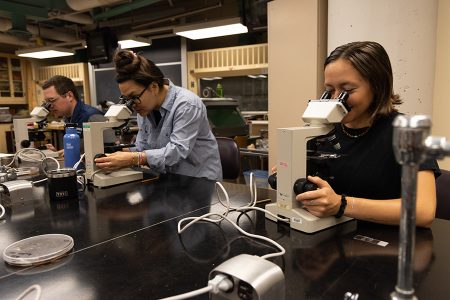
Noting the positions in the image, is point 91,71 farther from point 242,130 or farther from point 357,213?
point 357,213

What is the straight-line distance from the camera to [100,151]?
1550 millimetres

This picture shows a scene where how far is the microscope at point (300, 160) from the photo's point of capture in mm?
894

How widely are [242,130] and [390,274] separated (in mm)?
2805

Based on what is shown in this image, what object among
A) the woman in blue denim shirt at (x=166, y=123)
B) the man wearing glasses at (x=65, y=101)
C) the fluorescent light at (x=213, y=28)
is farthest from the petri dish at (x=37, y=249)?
the fluorescent light at (x=213, y=28)

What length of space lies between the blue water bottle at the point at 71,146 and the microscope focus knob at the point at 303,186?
1.22m

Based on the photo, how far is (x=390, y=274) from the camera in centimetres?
66

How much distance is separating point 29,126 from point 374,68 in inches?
90.2

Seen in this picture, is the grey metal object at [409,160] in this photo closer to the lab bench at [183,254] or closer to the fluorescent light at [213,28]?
the lab bench at [183,254]

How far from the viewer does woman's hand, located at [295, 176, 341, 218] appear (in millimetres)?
874

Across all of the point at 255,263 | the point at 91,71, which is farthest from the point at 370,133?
the point at 91,71

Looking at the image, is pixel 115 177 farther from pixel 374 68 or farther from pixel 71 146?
pixel 374 68

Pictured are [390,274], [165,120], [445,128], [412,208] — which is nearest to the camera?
[412,208]

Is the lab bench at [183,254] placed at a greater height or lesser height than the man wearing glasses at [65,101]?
lesser

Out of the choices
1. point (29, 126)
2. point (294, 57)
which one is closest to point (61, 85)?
point (29, 126)
